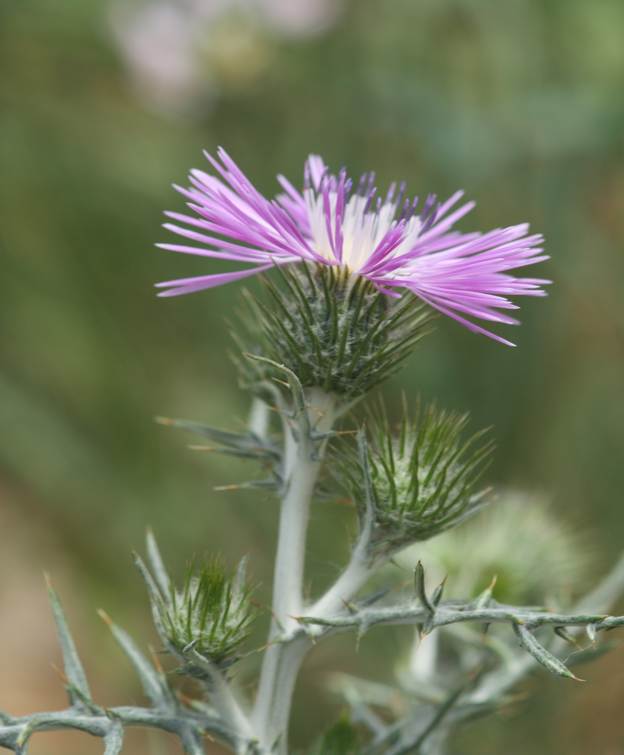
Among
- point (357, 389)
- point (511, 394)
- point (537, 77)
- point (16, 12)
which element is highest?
point (16, 12)

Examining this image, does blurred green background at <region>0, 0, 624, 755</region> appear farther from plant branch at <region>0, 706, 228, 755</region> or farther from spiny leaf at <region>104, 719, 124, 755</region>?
spiny leaf at <region>104, 719, 124, 755</region>

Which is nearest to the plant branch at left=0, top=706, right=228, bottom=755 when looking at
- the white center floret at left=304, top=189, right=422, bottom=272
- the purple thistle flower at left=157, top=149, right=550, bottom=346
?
the purple thistle flower at left=157, top=149, right=550, bottom=346

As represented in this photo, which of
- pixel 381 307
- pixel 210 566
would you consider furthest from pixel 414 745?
pixel 381 307

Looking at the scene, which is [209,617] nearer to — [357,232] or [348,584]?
[348,584]

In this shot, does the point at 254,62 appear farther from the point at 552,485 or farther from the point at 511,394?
the point at 552,485

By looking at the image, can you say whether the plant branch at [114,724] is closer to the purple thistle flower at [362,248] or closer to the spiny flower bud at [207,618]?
the spiny flower bud at [207,618]

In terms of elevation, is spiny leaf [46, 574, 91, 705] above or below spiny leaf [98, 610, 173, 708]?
above

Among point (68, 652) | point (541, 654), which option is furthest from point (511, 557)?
point (68, 652)
